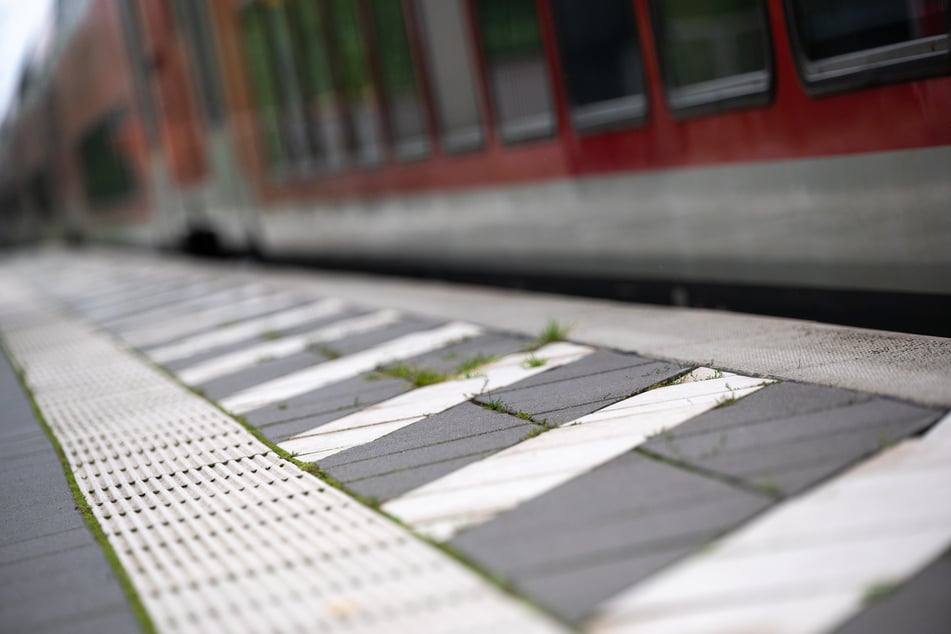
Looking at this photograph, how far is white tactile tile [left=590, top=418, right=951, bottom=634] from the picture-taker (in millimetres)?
2102

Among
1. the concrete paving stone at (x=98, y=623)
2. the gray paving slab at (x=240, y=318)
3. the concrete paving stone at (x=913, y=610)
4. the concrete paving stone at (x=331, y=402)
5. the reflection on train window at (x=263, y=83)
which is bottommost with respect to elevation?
the concrete paving stone at (x=913, y=610)

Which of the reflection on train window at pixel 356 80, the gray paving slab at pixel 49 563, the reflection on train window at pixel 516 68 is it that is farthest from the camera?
the reflection on train window at pixel 356 80

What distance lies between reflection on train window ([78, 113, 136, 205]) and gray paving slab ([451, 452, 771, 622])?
69.7ft

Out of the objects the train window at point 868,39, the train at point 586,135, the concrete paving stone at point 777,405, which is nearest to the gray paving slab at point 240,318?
the train at point 586,135

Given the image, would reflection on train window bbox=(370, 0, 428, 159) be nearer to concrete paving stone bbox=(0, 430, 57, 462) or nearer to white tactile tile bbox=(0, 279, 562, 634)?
white tactile tile bbox=(0, 279, 562, 634)

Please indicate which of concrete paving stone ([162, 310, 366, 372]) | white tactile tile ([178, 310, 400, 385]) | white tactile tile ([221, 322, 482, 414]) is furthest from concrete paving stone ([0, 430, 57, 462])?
concrete paving stone ([162, 310, 366, 372])

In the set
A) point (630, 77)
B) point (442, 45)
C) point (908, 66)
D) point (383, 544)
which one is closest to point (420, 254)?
point (442, 45)

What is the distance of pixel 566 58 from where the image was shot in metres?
7.01

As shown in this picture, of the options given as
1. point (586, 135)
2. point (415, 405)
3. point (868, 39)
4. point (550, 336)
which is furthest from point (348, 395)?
point (586, 135)

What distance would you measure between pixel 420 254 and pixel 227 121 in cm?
639

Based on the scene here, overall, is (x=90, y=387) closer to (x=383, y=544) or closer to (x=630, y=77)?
(x=630, y=77)

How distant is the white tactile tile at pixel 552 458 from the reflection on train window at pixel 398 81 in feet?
19.8

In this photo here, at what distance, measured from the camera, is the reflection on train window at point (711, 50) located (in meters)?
5.26

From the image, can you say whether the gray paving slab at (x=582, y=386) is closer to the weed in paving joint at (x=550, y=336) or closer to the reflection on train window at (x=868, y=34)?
the weed in paving joint at (x=550, y=336)
